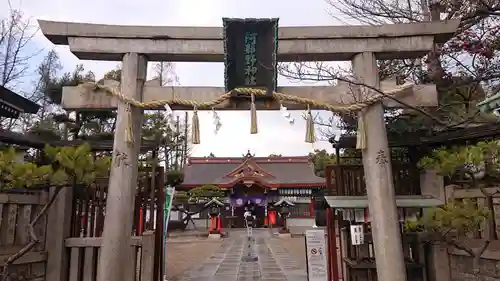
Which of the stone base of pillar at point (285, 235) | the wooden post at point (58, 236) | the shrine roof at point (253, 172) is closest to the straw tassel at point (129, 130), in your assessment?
the wooden post at point (58, 236)

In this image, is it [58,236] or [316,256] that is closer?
[58,236]

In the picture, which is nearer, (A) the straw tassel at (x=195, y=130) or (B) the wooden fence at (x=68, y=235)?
(A) the straw tassel at (x=195, y=130)

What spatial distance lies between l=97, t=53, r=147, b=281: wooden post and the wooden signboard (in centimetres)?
123

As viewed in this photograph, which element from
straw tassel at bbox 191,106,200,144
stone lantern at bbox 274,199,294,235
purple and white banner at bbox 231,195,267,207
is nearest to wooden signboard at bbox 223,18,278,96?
straw tassel at bbox 191,106,200,144

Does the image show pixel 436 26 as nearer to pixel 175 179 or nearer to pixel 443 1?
pixel 443 1

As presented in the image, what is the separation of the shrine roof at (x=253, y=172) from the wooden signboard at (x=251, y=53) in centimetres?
2488

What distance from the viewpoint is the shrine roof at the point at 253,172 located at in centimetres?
3098

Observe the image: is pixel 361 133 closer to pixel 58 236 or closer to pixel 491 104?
pixel 491 104

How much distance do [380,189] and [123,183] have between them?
130 inches

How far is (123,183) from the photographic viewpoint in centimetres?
507

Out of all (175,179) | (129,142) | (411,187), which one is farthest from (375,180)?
(175,179)

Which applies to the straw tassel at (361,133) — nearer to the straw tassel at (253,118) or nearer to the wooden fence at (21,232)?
the straw tassel at (253,118)

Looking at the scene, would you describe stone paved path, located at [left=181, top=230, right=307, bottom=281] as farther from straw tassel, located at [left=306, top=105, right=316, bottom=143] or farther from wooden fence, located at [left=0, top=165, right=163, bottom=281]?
straw tassel, located at [left=306, top=105, right=316, bottom=143]

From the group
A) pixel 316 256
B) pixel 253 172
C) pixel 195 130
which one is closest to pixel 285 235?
pixel 253 172
